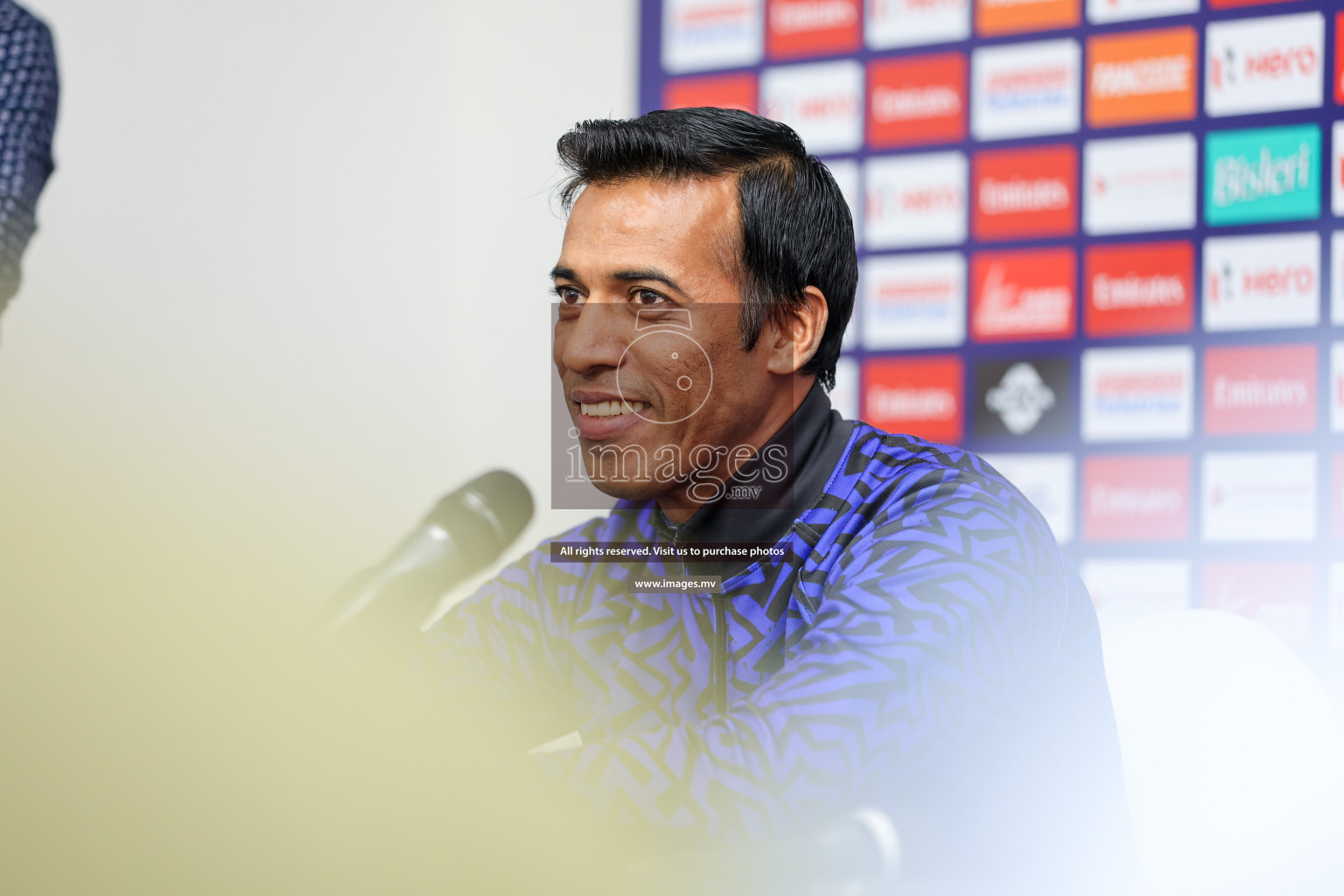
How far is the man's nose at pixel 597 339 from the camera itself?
25.7 inches

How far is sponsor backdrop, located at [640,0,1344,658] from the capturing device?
5.70 feet

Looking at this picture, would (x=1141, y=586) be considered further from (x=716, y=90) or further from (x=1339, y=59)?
(x=716, y=90)

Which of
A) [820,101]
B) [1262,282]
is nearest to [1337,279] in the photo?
[1262,282]

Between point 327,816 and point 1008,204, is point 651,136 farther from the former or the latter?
point 1008,204

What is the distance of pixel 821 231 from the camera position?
760 millimetres

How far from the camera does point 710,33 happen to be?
2029 millimetres

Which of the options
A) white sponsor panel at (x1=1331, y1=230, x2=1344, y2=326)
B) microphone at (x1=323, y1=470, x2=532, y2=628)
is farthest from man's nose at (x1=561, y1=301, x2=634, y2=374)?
white sponsor panel at (x1=1331, y1=230, x2=1344, y2=326)

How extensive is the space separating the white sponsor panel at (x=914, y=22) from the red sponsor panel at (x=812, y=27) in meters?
0.03

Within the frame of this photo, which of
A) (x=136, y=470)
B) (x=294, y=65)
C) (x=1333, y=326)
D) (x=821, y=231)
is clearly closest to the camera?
(x=136, y=470)

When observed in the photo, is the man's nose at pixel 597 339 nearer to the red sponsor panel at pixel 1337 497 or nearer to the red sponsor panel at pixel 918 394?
the red sponsor panel at pixel 918 394

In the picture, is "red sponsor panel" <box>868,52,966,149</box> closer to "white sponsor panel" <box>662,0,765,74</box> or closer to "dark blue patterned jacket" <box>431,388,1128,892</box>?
"white sponsor panel" <box>662,0,765,74</box>

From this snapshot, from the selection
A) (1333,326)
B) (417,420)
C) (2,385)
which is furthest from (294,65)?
(2,385)

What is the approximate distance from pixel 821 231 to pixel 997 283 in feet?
4.05

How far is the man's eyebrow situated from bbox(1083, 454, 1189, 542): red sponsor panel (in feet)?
4.46
